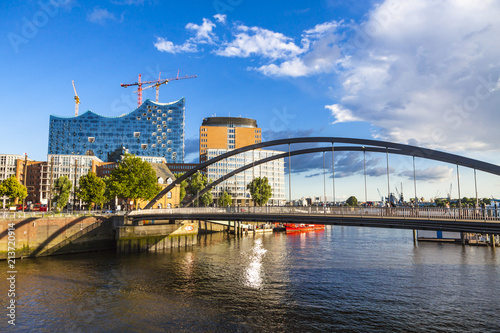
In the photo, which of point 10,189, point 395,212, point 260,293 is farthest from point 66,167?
point 395,212

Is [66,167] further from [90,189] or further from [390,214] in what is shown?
[390,214]

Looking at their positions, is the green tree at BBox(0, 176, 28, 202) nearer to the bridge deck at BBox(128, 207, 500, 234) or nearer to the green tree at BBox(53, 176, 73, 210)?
the green tree at BBox(53, 176, 73, 210)

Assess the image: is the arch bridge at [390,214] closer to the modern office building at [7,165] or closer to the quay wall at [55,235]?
the quay wall at [55,235]

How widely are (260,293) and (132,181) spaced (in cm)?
4296

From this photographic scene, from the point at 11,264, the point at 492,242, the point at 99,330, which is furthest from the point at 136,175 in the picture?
the point at 492,242

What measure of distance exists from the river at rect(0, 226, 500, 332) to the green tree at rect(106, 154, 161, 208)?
18794 millimetres

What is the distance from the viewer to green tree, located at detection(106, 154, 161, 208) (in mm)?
63250

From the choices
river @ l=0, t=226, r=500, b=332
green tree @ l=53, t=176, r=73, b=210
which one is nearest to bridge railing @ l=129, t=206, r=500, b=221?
river @ l=0, t=226, r=500, b=332

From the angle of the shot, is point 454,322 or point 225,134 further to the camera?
point 225,134

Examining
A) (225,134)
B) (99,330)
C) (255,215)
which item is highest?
(225,134)

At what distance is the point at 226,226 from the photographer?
267 feet

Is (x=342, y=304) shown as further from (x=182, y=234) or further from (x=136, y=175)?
(x=136, y=175)

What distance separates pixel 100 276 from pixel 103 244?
17906mm

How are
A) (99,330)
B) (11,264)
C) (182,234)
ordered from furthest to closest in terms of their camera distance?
(182,234)
(11,264)
(99,330)
